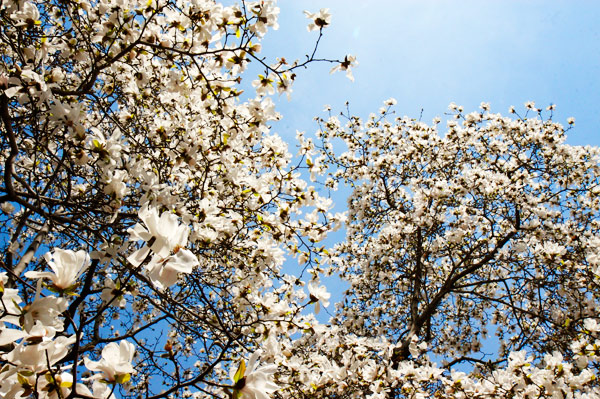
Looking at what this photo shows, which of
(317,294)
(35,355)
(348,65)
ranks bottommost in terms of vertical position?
(35,355)

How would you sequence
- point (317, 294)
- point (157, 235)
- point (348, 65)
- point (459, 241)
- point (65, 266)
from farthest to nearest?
point (459, 241), point (348, 65), point (317, 294), point (65, 266), point (157, 235)

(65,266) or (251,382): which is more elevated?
(65,266)

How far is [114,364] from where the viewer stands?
108 cm

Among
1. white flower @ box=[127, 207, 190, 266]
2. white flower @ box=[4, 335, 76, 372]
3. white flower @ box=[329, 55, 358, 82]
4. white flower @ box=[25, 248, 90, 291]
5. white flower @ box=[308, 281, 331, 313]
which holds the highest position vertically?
white flower @ box=[329, 55, 358, 82]

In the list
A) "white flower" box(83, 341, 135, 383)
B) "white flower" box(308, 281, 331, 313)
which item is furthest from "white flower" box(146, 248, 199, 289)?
Answer: "white flower" box(308, 281, 331, 313)

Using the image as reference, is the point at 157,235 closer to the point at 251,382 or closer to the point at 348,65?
the point at 251,382

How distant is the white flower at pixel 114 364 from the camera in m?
1.06

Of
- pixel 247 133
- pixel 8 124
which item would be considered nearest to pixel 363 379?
pixel 247 133

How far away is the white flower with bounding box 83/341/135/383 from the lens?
3.49ft

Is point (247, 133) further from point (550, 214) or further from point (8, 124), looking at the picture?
→ point (550, 214)


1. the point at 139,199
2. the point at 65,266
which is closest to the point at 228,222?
the point at 139,199

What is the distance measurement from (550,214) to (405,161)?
101 inches

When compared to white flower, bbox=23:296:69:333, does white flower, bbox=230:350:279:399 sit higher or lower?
lower

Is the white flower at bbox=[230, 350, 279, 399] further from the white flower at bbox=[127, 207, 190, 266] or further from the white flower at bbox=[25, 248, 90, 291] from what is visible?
the white flower at bbox=[25, 248, 90, 291]
